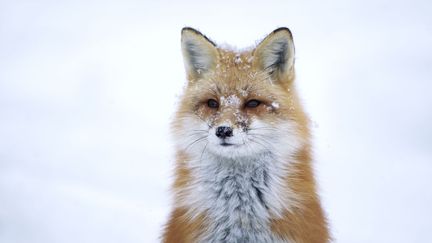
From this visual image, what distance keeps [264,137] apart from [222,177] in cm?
45

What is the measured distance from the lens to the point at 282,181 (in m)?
3.69

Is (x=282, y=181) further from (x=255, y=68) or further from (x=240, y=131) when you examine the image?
(x=255, y=68)

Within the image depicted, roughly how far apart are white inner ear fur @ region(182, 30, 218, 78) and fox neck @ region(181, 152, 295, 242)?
0.87 meters

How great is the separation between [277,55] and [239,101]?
0.60 m

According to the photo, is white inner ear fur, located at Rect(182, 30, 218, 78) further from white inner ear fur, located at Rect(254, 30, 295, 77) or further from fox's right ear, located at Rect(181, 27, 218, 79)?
white inner ear fur, located at Rect(254, 30, 295, 77)

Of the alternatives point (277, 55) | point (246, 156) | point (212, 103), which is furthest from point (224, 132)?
point (277, 55)

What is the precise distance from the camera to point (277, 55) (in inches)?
161

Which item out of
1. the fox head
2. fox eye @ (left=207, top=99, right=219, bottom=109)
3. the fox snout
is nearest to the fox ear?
the fox head

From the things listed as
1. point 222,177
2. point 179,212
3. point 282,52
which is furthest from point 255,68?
point 179,212

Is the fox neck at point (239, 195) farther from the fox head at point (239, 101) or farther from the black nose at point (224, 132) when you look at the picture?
the black nose at point (224, 132)

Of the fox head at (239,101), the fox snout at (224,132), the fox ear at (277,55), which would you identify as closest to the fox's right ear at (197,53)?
the fox head at (239,101)

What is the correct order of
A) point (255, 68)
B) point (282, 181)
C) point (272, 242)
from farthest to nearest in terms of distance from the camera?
1. point (255, 68)
2. point (282, 181)
3. point (272, 242)

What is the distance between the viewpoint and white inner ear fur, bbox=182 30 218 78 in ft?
13.5

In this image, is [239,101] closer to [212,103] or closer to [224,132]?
[212,103]
